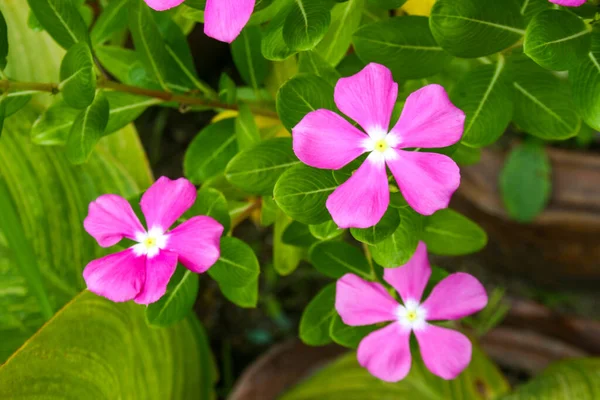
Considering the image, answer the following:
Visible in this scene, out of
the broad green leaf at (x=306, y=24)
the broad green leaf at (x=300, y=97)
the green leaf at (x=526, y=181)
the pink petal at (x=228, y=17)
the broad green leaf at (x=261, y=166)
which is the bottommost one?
the green leaf at (x=526, y=181)

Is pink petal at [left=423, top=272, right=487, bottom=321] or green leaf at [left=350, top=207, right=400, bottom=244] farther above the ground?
green leaf at [left=350, top=207, right=400, bottom=244]

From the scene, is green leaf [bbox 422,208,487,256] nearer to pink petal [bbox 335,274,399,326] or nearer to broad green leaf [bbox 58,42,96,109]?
pink petal [bbox 335,274,399,326]

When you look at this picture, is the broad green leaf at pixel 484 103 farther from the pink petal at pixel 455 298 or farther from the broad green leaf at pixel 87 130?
the broad green leaf at pixel 87 130

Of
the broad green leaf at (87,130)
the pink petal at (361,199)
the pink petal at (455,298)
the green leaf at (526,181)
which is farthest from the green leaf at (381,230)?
the green leaf at (526,181)

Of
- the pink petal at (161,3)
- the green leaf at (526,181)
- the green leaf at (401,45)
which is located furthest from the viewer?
the green leaf at (526,181)

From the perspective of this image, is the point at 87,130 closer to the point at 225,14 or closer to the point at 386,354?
the point at 225,14

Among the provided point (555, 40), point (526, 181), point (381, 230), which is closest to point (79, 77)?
point (381, 230)

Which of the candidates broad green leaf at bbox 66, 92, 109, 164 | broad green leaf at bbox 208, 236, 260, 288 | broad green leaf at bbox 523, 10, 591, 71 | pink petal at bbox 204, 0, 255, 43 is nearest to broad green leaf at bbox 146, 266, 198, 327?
broad green leaf at bbox 208, 236, 260, 288
